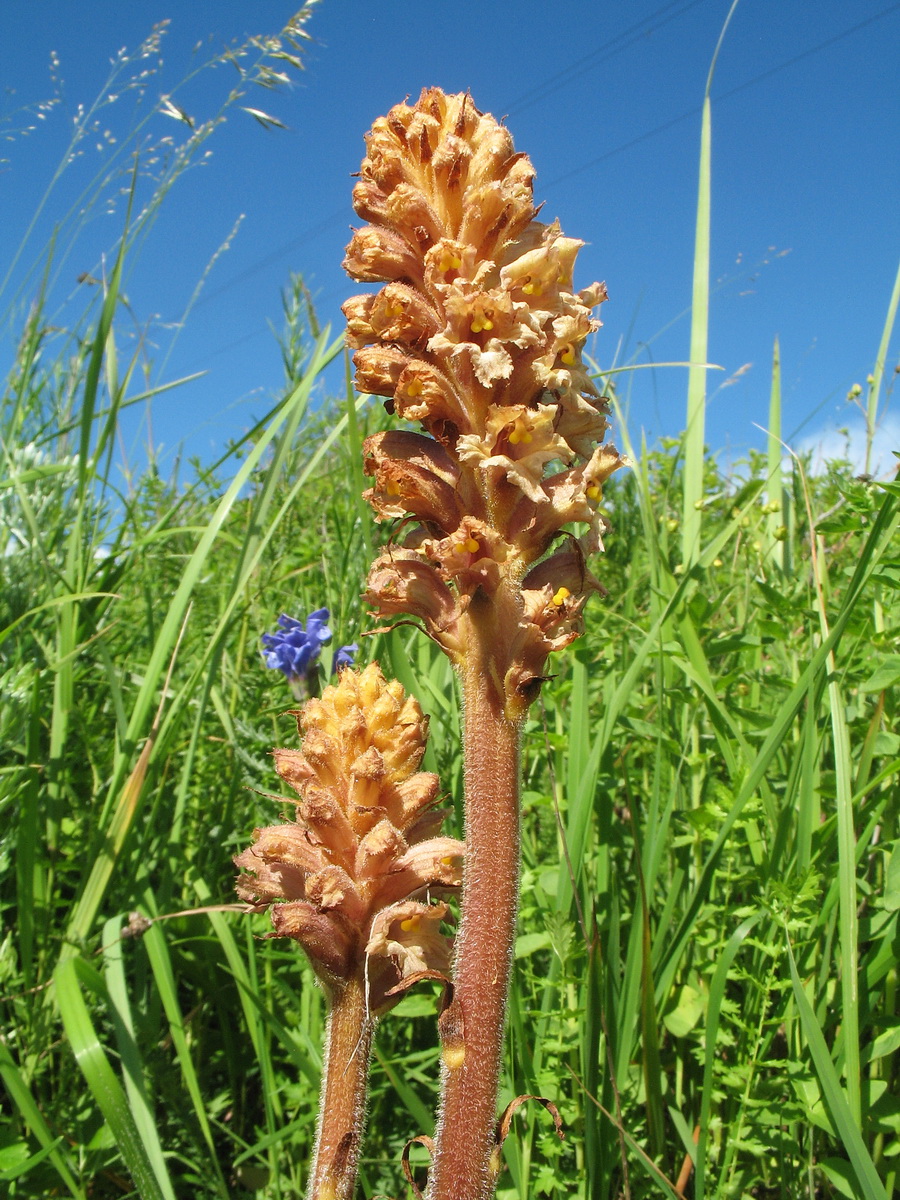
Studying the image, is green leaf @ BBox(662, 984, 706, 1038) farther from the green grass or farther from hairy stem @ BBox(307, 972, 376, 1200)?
hairy stem @ BBox(307, 972, 376, 1200)

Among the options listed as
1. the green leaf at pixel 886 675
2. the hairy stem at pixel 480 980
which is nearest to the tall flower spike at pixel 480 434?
the hairy stem at pixel 480 980

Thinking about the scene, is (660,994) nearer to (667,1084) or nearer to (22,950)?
(667,1084)

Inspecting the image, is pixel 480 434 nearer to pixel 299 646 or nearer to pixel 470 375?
pixel 470 375

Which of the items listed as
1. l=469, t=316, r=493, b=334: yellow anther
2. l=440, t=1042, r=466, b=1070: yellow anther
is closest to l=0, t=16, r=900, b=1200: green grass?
l=440, t=1042, r=466, b=1070: yellow anther

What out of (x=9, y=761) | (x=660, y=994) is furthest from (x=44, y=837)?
(x=660, y=994)

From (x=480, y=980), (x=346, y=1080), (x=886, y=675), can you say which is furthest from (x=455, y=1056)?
(x=886, y=675)

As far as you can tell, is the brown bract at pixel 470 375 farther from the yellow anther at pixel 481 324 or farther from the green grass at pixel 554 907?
the green grass at pixel 554 907
